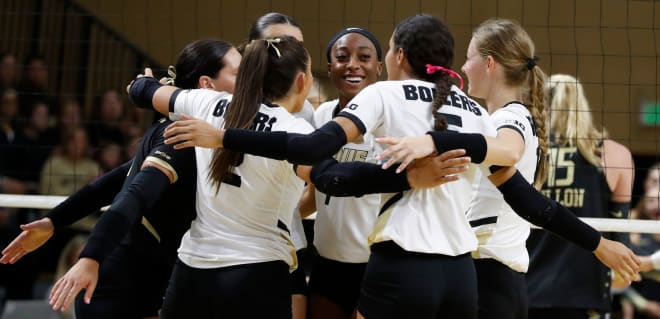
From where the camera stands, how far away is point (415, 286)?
2777 mm

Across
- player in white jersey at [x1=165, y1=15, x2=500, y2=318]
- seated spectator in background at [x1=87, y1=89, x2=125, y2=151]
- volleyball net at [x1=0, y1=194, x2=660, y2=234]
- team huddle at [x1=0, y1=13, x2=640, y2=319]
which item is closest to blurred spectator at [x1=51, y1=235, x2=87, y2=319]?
seated spectator in background at [x1=87, y1=89, x2=125, y2=151]

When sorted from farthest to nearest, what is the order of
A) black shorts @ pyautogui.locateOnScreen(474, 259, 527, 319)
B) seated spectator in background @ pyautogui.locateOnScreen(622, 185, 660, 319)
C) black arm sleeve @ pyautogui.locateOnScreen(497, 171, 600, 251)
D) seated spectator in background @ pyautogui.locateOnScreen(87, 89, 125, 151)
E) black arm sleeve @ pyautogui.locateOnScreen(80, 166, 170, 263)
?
1. seated spectator in background @ pyautogui.locateOnScreen(87, 89, 125, 151)
2. seated spectator in background @ pyautogui.locateOnScreen(622, 185, 660, 319)
3. black shorts @ pyautogui.locateOnScreen(474, 259, 527, 319)
4. black arm sleeve @ pyautogui.locateOnScreen(497, 171, 600, 251)
5. black arm sleeve @ pyautogui.locateOnScreen(80, 166, 170, 263)

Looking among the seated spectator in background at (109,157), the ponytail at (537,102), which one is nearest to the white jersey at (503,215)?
the ponytail at (537,102)

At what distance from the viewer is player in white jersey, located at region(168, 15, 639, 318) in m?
2.79

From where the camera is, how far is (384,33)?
27.7ft

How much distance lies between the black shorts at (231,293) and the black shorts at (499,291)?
0.72 metres

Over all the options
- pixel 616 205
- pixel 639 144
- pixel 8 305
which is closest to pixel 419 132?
pixel 616 205

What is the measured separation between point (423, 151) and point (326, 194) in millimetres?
480

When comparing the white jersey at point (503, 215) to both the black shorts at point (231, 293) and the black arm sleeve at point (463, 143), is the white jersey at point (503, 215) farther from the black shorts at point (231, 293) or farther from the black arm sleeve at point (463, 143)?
the black shorts at point (231, 293)

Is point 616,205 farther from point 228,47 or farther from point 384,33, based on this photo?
point 384,33

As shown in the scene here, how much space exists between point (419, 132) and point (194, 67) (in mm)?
969

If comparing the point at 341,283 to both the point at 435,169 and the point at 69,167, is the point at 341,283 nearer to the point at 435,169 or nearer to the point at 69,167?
the point at 435,169

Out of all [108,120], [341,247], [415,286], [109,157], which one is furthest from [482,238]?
[108,120]

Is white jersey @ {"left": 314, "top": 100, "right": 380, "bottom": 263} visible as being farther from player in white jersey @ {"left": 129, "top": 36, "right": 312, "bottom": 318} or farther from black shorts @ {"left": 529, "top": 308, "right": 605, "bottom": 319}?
black shorts @ {"left": 529, "top": 308, "right": 605, "bottom": 319}
